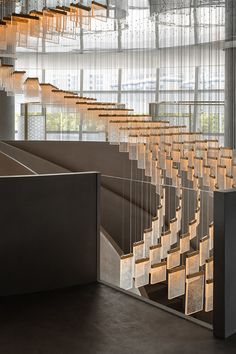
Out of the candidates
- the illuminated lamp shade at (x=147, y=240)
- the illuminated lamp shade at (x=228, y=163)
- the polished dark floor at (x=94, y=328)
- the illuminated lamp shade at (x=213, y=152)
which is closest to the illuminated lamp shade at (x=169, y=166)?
the illuminated lamp shade at (x=213, y=152)

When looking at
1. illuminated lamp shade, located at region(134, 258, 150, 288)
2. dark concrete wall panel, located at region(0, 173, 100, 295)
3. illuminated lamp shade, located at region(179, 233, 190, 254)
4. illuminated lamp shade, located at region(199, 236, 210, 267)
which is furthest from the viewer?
illuminated lamp shade, located at region(179, 233, 190, 254)

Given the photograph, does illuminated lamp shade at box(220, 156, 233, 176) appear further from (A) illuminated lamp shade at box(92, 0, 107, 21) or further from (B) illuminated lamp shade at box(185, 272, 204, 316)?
(A) illuminated lamp shade at box(92, 0, 107, 21)

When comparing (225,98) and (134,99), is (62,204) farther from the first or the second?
(134,99)

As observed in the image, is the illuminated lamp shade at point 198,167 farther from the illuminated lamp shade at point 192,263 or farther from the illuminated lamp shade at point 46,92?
the illuminated lamp shade at point 46,92

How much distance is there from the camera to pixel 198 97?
1373 centimetres

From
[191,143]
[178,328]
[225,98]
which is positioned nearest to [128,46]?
[225,98]

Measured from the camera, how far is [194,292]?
4480mm

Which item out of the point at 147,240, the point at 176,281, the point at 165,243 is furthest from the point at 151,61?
the point at 176,281

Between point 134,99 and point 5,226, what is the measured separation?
11.7m

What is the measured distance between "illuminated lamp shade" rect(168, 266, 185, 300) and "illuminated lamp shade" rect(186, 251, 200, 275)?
0.13 m

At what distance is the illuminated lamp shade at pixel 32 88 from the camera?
10.0 m

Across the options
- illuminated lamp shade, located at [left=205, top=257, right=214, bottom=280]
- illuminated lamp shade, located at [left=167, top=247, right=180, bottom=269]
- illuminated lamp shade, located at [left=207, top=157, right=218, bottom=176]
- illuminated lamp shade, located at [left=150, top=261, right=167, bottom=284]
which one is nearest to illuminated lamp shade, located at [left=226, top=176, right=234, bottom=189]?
illuminated lamp shade, located at [left=207, top=157, right=218, bottom=176]

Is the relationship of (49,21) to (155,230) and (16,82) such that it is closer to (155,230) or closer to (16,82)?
(16,82)

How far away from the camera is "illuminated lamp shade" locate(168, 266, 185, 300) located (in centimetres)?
481
